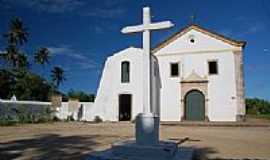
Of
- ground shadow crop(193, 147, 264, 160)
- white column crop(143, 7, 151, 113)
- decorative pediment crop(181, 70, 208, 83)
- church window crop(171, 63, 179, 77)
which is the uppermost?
church window crop(171, 63, 179, 77)

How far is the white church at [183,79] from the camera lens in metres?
21.0

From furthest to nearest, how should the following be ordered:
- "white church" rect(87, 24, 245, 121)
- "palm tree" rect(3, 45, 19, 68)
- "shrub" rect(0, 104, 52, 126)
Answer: "palm tree" rect(3, 45, 19, 68) < "white church" rect(87, 24, 245, 121) < "shrub" rect(0, 104, 52, 126)

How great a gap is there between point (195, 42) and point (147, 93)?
53.2 ft

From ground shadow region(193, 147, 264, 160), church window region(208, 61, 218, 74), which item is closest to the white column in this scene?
ground shadow region(193, 147, 264, 160)

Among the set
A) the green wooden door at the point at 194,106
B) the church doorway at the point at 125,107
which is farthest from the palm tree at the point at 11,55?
the green wooden door at the point at 194,106

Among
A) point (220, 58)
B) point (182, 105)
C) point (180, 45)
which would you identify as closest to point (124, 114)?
point (182, 105)

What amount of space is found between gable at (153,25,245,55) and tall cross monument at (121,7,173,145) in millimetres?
15217

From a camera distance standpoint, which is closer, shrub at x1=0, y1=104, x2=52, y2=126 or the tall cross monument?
the tall cross monument

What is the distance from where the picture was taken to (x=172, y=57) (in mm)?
22688

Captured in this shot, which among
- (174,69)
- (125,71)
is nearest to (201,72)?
(174,69)

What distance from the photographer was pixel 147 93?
6.88 m

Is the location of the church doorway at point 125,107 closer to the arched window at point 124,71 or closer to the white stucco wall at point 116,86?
the white stucco wall at point 116,86

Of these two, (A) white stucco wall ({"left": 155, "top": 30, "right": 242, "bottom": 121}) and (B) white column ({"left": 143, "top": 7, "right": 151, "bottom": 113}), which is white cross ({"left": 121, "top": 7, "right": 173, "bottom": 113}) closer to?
(B) white column ({"left": 143, "top": 7, "right": 151, "bottom": 113})

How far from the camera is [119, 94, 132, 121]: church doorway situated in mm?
22764
